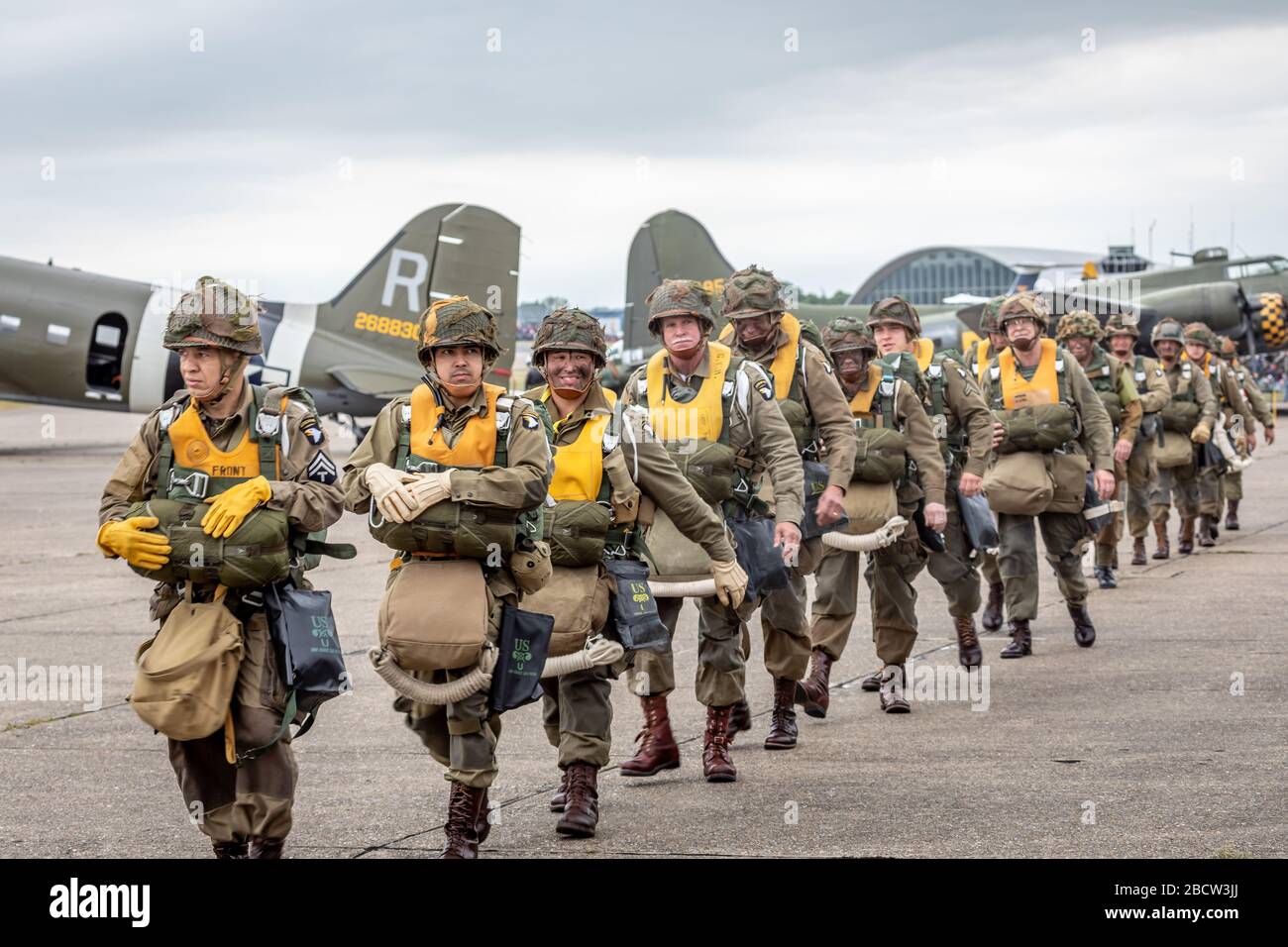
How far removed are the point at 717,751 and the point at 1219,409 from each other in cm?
1145

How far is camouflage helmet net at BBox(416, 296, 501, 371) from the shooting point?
5742mm

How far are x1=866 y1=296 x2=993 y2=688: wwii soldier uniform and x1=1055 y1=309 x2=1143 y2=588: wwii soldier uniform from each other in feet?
10.7

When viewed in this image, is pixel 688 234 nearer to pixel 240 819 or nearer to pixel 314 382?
pixel 314 382

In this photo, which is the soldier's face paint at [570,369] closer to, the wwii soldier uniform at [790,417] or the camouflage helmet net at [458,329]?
the camouflage helmet net at [458,329]

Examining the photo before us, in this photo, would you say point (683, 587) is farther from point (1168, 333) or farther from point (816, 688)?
point (1168, 333)

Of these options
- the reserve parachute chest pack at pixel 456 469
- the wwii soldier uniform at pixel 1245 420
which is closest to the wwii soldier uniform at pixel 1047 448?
the reserve parachute chest pack at pixel 456 469

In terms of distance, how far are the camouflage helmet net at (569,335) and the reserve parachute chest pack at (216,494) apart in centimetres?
109

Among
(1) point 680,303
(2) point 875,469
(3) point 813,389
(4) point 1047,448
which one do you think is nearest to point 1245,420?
(4) point 1047,448

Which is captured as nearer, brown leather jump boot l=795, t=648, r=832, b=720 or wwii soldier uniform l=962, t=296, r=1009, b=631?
brown leather jump boot l=795, t=648, r=832, b=720

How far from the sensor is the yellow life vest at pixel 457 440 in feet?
18.9

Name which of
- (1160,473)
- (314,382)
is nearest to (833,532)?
(1160,473)

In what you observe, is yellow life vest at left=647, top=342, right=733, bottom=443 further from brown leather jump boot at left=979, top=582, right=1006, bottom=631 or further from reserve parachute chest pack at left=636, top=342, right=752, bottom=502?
brown leather jump boot at left=979, top=582, right=1006, bottom=631

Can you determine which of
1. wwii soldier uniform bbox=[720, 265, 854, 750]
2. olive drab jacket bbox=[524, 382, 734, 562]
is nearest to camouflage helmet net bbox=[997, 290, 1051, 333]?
wwii soldier uniform bbox=[720, 265, 854, 750]

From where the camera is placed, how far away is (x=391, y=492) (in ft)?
18.0
